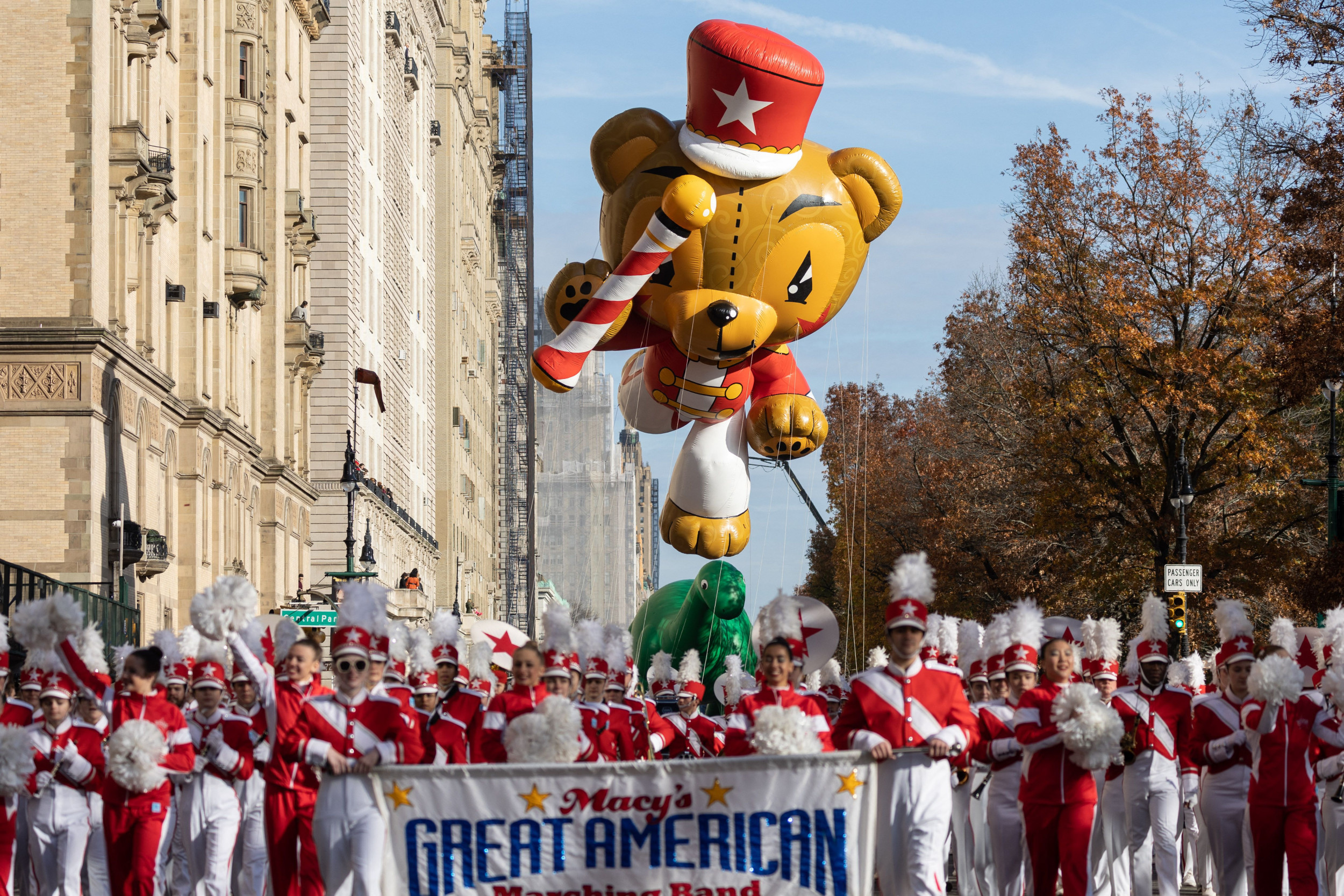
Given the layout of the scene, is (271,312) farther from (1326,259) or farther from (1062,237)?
(1326,259)

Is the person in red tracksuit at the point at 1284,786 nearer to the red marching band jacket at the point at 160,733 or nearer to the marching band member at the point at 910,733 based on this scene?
the marching band member at the point at 910,733

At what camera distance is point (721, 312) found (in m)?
18.9

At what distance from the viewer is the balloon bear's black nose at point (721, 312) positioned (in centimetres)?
1894

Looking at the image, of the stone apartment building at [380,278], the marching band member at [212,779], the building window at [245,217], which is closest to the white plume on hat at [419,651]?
the marching band member at [212,779]

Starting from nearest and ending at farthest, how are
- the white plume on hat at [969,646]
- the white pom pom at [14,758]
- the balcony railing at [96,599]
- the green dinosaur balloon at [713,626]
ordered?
the white pom pom at [14,758] → the white plume on hat at [969,646] → the green dinosaur balloon at [713,626] → the balcony railing at [96,599]

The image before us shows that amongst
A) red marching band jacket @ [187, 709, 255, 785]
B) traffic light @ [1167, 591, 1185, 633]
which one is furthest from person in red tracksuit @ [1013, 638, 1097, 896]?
traffic light @ [1167, 591, 1185, 633]

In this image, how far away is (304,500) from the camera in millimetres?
50219

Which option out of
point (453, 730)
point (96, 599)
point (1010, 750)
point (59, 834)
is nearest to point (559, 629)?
point (453, 730)

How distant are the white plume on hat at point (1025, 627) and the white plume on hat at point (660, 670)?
839cm

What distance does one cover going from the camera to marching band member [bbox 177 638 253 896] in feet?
39.2

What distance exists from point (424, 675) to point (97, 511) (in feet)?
52.7

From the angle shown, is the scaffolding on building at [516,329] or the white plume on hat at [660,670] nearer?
the white plume on hat at [660,670]

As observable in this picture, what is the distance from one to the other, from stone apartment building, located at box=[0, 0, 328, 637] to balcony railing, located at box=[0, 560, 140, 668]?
0.49 meters

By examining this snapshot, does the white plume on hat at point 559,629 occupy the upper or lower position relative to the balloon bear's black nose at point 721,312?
lower
